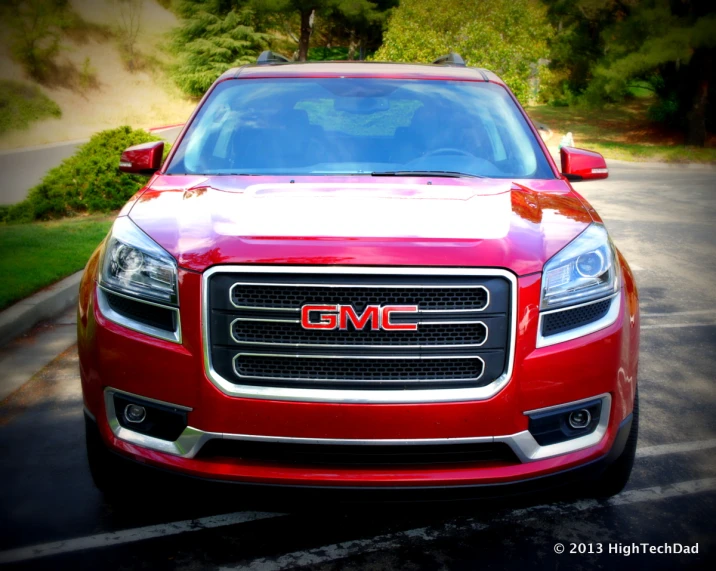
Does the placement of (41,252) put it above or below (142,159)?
below

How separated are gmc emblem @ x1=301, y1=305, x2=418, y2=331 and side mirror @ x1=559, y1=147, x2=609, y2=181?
2227 mm

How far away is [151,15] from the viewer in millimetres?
58438

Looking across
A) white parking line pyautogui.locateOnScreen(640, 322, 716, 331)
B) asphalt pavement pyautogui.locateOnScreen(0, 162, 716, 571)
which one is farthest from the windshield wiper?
white parking line pyautogui.locateOnScreen(640, 322, 716, 331)

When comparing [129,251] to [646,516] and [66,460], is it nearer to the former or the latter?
[66,460]

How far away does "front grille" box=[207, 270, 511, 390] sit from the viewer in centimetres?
277

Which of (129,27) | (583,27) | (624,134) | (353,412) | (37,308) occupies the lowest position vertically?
(129,27)

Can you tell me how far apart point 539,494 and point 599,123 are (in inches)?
1542

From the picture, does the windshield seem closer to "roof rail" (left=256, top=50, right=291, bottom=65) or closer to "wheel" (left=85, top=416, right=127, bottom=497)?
"roof rail" (left=256, top=50, right=291, bottom=65)

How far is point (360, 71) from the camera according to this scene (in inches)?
188

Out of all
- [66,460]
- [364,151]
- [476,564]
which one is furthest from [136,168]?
[476,564]

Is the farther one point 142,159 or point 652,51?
point 652,51

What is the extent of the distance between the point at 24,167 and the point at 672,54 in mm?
19975

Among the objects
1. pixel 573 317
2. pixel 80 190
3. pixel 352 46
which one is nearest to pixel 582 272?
pixel 573 317

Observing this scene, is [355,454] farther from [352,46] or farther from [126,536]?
[352,46]
